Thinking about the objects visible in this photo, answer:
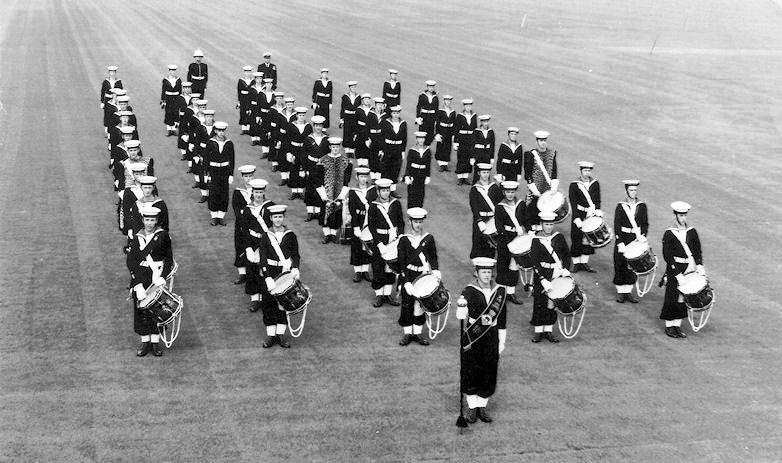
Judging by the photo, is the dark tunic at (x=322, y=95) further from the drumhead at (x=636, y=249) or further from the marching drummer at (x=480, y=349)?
the marching drummer at (x=480, y=349)

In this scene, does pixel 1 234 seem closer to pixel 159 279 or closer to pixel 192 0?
pixel 159 279

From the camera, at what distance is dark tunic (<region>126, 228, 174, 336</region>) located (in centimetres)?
1253

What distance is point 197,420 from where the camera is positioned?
10.7 m

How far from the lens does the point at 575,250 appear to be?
16.6 m

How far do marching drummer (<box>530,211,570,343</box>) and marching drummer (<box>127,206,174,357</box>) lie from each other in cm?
555

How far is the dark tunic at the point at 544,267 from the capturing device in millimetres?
13023

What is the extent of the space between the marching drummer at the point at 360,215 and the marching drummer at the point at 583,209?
12.7ft

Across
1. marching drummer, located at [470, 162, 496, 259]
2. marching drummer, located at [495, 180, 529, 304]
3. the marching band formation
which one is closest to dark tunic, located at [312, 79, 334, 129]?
the marching band formation

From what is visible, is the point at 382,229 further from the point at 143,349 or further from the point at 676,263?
the point at 676,263

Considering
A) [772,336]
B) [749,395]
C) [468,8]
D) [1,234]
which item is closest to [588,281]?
[772,336]

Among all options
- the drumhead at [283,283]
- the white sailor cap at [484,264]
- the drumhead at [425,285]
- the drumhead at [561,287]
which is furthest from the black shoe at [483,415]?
the drumhead at [283,283]

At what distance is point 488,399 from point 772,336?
18.0 ft

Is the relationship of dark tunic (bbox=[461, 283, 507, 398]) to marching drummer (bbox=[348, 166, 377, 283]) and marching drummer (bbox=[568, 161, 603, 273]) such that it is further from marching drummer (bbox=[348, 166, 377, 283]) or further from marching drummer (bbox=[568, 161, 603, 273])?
marching drummer (bbox=[568, 161, 603, 273])

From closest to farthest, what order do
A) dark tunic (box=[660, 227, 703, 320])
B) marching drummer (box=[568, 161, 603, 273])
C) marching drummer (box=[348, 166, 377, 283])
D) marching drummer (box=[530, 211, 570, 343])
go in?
marching drummer (box=[530, 211, 570, 343]) → dark tunic (box=[660, 227, 703, 320]) → marching drummer (box=[348, 166, 377, 283]) → marching drummer (box=[568, 161, 603, 273])
